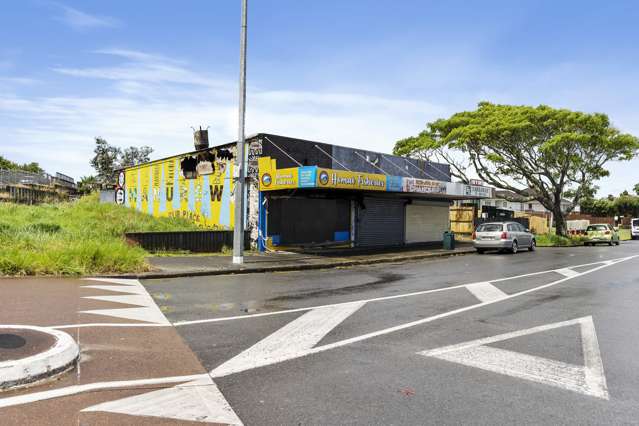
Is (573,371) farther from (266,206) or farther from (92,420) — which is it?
(266,206)

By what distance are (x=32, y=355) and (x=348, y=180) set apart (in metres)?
14.3

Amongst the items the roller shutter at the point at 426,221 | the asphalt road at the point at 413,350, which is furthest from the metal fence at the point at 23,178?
the asphalt road at the point at 413,350

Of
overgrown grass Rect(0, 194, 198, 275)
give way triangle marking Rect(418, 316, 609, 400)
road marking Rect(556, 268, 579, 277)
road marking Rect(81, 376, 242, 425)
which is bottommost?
give way triangle marking Rect(418, 316, 609, 400)

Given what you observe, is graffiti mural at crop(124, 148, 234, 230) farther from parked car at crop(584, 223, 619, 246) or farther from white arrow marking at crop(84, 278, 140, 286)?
parked car at crop(584, 223, 619, 246)

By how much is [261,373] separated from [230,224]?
16705 millimetres

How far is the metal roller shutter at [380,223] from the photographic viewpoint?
77.7 feet

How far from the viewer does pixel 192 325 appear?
6.77 meters

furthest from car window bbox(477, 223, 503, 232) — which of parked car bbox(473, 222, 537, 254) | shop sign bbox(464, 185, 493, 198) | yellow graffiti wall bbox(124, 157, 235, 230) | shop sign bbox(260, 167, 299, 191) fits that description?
yellow graffiti wall bbox(124, 157, 235, 230)

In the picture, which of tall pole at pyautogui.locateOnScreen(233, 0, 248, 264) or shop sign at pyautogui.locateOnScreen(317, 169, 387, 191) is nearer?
tall pole at pyautogui.locateOnScreen(233, 0, 248, 264)

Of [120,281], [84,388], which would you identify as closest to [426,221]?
[120,281]

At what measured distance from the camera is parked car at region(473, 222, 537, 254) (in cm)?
2279

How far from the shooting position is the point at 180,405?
12.7 ft

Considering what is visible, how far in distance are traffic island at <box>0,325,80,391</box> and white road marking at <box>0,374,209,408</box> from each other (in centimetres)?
26

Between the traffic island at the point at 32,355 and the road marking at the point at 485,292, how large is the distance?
7303 millimetres
